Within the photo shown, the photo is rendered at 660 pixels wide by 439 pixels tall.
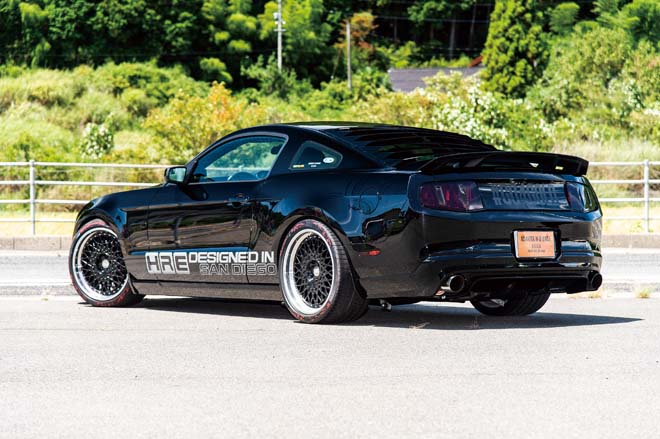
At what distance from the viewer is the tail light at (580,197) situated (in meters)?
8.91

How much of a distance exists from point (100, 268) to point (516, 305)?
336 centimetres

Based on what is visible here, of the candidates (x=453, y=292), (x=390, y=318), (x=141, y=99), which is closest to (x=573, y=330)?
(x=453, y=292)

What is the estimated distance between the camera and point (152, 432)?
5172 millimetres

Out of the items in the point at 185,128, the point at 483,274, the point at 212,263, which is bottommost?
the point at 185,128

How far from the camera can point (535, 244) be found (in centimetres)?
852

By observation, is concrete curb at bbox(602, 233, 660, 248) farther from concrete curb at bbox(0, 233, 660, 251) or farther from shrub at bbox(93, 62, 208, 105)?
shrub at bbox(93, 62, 208, 105)

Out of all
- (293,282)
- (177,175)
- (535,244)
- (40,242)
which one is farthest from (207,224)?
(40,242)

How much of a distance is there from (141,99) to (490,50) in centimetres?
2162

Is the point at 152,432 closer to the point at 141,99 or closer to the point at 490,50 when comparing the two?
the point at 141,99

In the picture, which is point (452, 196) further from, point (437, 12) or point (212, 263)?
point (437, 12)

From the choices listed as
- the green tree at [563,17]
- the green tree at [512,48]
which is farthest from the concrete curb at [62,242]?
the green tree at [563,17]

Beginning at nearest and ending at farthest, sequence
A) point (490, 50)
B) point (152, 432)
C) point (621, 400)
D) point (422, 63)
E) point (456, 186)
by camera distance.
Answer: point (152, 432)
point (621, 400)
point (456, 186)
point (490, 50)
point (422, 63)

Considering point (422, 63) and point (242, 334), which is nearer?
point (242, 334)

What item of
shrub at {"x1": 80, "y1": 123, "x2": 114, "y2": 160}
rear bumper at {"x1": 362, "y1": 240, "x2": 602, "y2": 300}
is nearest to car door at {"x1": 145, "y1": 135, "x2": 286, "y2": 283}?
rear bumper at {"x1": 362, "y1": 240, "x2": 602, "y2": 300}
